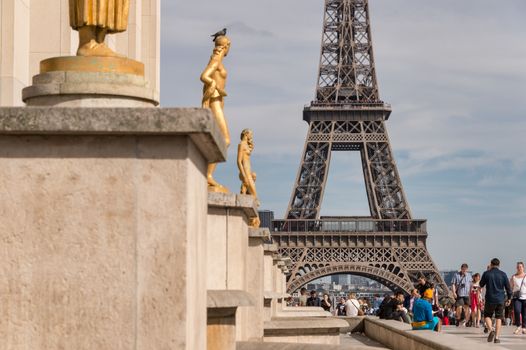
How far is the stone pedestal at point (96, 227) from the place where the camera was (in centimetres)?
467

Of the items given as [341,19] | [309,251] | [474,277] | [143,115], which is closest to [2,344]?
[143,115]

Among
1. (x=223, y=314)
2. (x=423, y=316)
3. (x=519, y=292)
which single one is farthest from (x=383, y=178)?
(x=223, y=314)

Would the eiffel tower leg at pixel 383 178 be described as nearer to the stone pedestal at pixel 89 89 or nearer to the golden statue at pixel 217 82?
the golden statue at pixel 217 82

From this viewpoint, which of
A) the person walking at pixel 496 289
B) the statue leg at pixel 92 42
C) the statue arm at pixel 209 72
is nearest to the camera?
the statue leg at pixel 92 42

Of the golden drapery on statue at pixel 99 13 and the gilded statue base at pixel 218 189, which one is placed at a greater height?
the golden drapery on statue at pixel 99 13

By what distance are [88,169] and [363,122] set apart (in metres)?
92.3

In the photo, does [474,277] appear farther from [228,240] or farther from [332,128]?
[332,128]

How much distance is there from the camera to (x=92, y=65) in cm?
525

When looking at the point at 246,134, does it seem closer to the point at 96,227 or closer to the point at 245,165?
the point at 245,165

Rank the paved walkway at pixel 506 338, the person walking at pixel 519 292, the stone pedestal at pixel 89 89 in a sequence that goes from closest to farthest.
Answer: the stone pedestal at pixel 89 89 → the paved walkway at pixel 506 338 → the person walking at pixel 519 292

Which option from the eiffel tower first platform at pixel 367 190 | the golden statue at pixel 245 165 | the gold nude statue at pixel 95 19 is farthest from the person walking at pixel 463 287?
the eiffel tower first platform at pixel 367 190

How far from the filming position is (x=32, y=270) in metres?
4.71

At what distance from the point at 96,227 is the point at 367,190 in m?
93.1

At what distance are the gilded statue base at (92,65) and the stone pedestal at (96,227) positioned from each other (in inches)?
22.8
